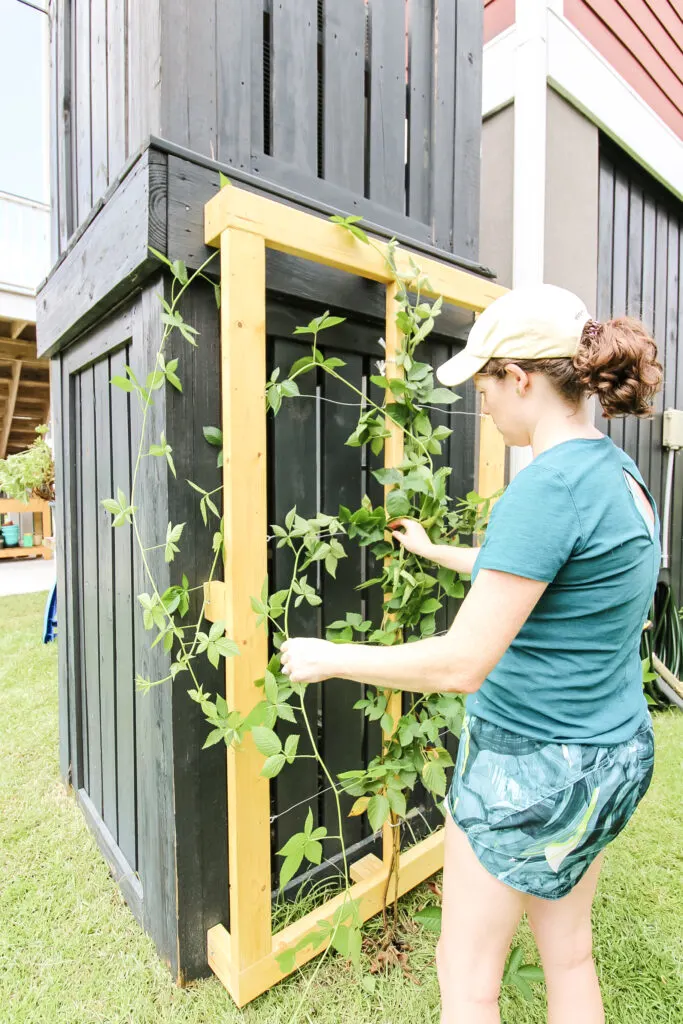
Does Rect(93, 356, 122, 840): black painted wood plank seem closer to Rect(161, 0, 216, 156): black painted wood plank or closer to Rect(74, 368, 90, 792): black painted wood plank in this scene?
Rect(74, 368, 90, 792): black painted wood plank

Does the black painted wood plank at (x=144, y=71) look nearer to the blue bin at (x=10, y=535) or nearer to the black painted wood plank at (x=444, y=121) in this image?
the black painted wood plank at (x=444, y=121)

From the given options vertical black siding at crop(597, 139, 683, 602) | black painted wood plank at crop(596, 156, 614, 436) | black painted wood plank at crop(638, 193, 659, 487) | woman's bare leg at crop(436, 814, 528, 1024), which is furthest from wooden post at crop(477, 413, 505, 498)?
black painted wood plank at crop(638, 193, 659, 487)

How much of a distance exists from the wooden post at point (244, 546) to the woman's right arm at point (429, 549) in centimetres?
36

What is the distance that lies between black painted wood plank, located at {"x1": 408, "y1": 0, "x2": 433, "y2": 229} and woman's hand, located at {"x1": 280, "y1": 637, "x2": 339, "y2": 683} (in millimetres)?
1434

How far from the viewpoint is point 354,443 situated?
1.43m

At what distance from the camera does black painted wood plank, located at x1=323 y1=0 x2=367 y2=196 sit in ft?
5.02

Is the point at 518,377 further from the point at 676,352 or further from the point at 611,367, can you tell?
the point at 676,352

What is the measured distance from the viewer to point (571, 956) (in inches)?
39.1

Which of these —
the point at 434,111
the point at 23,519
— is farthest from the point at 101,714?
the point at 23,519

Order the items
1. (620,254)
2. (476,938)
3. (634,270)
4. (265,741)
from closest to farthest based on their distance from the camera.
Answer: (476,938) → (265,741) → (620,254) → (634,270)

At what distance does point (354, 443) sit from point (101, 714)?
4.30ft

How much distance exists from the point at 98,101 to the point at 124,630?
154cm

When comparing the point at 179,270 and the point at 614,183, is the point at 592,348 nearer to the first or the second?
the point at 179,270

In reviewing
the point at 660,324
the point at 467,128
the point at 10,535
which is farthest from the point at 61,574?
the point at 10,535
